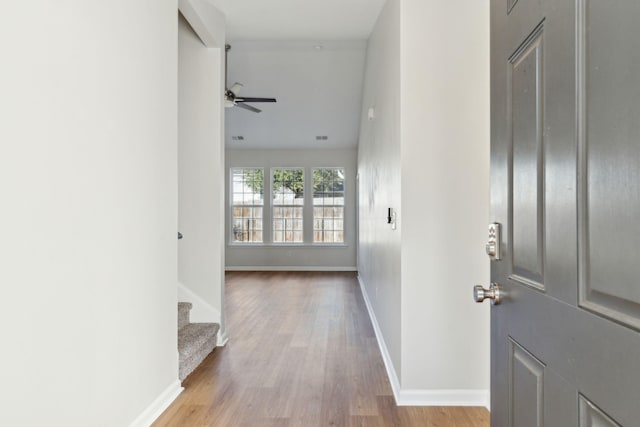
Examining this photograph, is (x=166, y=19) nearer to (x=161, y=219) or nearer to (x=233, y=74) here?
(x=161, y=219)

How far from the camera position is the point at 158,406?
2.37 metres

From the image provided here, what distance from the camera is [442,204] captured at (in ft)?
8.26

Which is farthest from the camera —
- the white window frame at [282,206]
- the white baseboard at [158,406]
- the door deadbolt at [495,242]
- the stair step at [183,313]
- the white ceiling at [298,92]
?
the white window frame at [282,206]

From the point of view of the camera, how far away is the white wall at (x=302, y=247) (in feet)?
29.4

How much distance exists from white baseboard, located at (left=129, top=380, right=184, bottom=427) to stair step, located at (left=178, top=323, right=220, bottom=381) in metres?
0.17

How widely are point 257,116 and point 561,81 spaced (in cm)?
712

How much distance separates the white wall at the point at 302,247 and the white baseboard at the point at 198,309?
5.36 meters

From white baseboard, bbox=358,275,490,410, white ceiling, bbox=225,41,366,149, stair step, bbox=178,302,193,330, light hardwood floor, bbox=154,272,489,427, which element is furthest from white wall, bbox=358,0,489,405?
white ceiling, bbox=225,41,366,149

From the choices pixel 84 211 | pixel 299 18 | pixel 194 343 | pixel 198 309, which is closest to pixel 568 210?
pixel 84 211

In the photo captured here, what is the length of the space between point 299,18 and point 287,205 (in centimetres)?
543

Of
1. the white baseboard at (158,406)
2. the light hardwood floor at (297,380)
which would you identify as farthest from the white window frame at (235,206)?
the white baseboard at (158,406)

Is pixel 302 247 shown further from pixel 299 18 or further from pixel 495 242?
pixel 495 242

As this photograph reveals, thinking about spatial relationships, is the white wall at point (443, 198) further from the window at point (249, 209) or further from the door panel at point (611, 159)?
the window at point (249, 209)

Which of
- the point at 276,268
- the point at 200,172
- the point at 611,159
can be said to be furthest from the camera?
the point at 276,268
